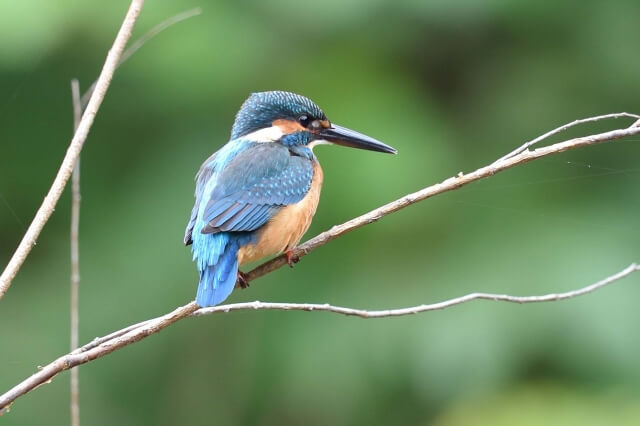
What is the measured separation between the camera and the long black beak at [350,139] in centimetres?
253

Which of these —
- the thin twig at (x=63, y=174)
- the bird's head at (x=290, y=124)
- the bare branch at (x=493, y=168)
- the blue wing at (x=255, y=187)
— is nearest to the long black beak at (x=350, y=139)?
the bird's head at (x=290, y=124)

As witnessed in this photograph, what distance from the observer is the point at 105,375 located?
10.5 feet

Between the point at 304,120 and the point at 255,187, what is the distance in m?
0.35

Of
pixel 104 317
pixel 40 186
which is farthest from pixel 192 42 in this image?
pixel 104 317

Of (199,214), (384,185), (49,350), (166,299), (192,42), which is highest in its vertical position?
(192,42)

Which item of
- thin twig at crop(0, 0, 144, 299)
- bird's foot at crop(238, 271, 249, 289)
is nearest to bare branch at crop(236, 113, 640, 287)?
bird's foot at crop(238, 271, 249, 289)

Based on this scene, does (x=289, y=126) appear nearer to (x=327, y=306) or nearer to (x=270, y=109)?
(x=270, y=109)

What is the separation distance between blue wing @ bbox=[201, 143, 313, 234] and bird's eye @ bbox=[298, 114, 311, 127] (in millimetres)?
110

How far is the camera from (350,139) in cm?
255

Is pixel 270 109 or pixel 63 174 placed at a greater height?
pixel 270 109

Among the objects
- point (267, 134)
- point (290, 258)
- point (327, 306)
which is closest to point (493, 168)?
point (327, 306)

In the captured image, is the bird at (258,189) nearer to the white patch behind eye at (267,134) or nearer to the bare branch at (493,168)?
the white patch behind eye at (267,134)

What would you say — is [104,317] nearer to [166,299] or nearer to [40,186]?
[166,299]

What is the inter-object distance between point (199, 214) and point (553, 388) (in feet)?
4.15
